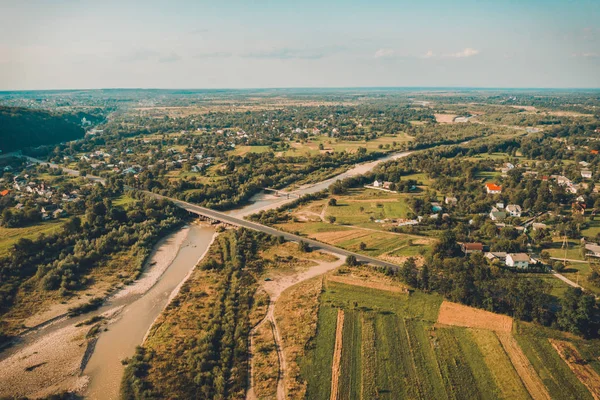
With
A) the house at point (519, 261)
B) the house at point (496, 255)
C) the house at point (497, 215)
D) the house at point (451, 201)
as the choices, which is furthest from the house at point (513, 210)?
the house at point (519, 261)

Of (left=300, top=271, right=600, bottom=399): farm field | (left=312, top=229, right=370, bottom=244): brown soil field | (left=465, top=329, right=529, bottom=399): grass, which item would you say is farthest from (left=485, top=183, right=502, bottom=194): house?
(left=465, top=329, right=529, bottom=399): grass

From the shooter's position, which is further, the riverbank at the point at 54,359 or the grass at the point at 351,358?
the riverbank at the point at 54,359

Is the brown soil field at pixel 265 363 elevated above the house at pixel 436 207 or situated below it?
below

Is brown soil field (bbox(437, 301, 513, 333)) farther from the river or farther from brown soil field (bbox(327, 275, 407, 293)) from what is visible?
the river

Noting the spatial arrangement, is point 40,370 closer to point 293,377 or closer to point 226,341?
point 226,341

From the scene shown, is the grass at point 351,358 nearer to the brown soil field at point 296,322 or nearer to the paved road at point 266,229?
the brown soil field at point 296,322

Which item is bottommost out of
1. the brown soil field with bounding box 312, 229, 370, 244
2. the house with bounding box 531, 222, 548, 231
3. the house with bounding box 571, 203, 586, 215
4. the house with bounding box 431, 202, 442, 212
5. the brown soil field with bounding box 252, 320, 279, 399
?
the brown soil field with bounding box 252, 320, 279, 399
